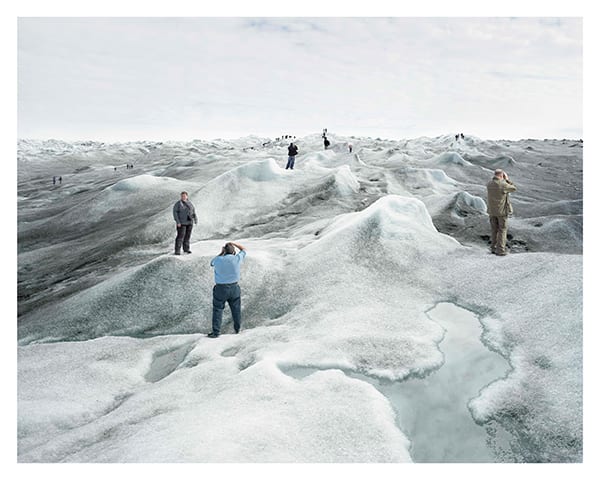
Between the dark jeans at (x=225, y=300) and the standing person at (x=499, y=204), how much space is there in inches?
259

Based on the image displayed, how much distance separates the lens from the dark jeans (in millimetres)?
8039

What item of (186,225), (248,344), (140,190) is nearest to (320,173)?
(140,190)

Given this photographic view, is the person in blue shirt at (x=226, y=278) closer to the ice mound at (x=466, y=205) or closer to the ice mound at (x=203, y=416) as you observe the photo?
the ice mound at (x=203, y=416)

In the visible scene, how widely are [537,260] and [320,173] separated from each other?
15595mm

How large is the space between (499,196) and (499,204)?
0.21m

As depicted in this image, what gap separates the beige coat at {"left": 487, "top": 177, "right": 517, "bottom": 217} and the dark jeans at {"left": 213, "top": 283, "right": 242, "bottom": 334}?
6.69m

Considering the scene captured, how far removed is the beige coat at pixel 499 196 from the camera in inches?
409

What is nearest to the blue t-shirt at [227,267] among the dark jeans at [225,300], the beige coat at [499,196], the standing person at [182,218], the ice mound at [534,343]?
the dark jeans at [225,300]

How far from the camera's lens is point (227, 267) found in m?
7.90

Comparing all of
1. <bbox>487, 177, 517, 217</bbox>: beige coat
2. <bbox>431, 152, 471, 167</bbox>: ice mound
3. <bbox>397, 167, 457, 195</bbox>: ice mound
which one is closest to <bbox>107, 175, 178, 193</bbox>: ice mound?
<bbox>397, 167, 457, 195</bbox>: ice mound

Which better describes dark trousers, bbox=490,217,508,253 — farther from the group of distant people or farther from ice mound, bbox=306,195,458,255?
ice mound, bbox=306,195,458,255

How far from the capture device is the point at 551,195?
29656 millimetres

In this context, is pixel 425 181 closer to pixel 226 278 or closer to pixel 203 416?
pixel 226 278
